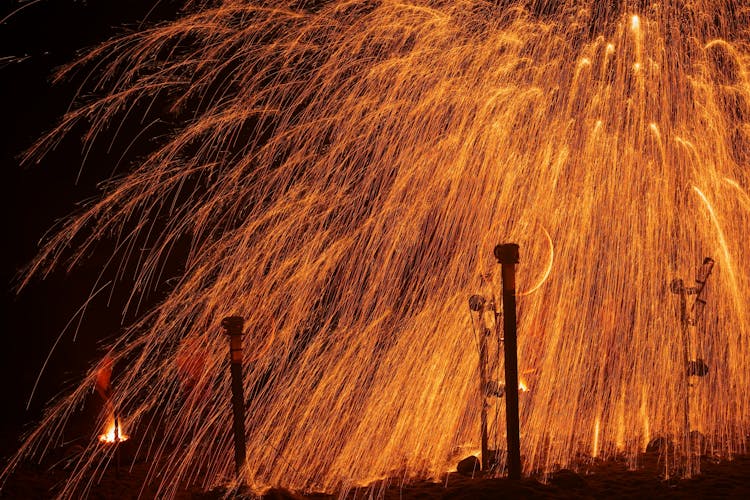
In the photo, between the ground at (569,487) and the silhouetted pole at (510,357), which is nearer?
the silhouetted pole at (510,357)

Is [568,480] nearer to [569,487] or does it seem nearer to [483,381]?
[569,487]

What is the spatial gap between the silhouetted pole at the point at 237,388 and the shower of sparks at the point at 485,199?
811 millimetres

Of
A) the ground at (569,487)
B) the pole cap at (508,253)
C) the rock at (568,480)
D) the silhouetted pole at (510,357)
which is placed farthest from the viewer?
the rock at (568,480)

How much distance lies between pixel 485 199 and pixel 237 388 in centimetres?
354

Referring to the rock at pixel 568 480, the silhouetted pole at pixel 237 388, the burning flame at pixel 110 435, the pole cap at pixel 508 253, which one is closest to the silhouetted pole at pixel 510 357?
the pole cap at pixel 508 253

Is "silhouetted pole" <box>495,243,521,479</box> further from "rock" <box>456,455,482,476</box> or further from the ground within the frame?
"rock" <box>456,455,482,476</box>

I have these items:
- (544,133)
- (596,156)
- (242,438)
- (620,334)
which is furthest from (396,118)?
(620,334)

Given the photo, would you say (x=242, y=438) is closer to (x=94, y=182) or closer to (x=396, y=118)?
(x=396, y=118)

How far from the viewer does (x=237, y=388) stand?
706 cm

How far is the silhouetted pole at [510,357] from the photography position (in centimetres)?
597

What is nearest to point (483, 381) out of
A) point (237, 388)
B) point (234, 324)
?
point (237, 388)

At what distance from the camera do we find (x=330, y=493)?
725cm

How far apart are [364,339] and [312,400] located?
214 cm

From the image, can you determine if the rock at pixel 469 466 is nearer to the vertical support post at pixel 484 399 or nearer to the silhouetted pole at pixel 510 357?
A: the vertical support post at pixel 484 399
